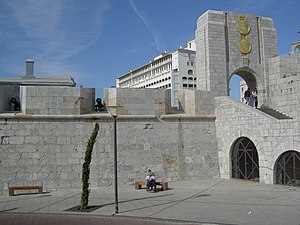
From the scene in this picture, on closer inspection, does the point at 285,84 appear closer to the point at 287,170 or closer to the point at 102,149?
the point at 287,170

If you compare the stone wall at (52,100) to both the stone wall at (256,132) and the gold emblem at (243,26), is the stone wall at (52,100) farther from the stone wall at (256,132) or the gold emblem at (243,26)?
the gold emblem at (243,26)

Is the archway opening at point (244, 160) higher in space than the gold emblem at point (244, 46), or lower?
lower

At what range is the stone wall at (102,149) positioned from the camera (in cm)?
1437

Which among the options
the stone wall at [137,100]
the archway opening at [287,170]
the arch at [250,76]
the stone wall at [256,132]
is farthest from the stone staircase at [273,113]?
the stone wall at [137,100]

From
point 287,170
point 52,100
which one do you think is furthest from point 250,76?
point 52,100

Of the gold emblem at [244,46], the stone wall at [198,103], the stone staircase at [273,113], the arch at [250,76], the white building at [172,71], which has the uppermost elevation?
the white building at [172,71]

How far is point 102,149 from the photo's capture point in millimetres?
15148

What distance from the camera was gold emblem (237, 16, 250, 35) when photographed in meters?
19.5

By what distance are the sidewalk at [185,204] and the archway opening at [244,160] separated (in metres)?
1.61

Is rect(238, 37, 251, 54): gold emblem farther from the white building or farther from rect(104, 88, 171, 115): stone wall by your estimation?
the white building

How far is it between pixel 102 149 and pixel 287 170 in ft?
25.4

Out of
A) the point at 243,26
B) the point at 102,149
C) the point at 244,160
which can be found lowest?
the point at 244,160

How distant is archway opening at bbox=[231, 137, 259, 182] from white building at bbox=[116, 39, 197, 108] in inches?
1861

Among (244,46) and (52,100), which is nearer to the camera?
(52,100)
